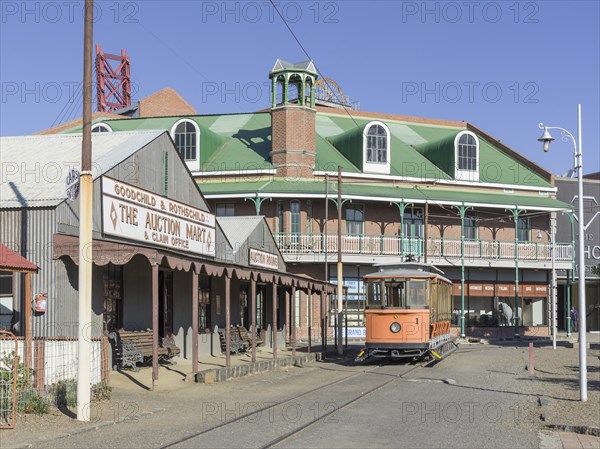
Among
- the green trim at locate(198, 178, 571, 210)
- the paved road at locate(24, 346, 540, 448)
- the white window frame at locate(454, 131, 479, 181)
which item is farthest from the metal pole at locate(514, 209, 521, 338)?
the paved road at locate(24, 346, 540, 448)

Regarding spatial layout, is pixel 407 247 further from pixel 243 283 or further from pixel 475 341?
pixel 243 283

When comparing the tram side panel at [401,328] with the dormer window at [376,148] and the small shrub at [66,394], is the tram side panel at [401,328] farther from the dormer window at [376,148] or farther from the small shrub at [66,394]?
the dormer window at [376,148]

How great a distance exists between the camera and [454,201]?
154 feet

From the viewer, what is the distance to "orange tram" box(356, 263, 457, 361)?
1078 inches

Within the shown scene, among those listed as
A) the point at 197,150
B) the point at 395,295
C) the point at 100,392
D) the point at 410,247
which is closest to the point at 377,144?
the point at 410,247

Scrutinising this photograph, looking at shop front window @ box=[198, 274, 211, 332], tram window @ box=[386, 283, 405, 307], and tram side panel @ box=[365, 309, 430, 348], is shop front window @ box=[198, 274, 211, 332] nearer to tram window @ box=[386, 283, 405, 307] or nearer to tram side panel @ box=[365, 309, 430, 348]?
tram side panel @ box=[365, 309, 430, 348]

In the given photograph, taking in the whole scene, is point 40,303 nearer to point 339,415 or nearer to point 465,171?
point 339,415

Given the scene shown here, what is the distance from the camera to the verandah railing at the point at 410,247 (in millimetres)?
45344

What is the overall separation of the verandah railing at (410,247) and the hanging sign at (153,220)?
19.0 meters

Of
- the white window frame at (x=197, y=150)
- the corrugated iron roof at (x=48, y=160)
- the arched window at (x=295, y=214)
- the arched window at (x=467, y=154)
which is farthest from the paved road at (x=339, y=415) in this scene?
the arched window at (x=467, y=154)

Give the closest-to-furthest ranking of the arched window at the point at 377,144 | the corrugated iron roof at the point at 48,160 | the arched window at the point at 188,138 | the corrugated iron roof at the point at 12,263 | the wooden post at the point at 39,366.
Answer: the corrugated iron roof at the point at 12,263, the wooden post at the point at 39,366, the corrugated iron roof at the point at 48,160, the arched window at the point at 188,138, the arched window at the point at 377,144

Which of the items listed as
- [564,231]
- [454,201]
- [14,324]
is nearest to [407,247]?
[454,201]

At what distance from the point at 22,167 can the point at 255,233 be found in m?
11.7

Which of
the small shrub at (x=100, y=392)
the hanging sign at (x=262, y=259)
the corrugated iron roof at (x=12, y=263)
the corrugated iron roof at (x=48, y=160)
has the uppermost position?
the corrugated iron roof at (x=48, y=160)
